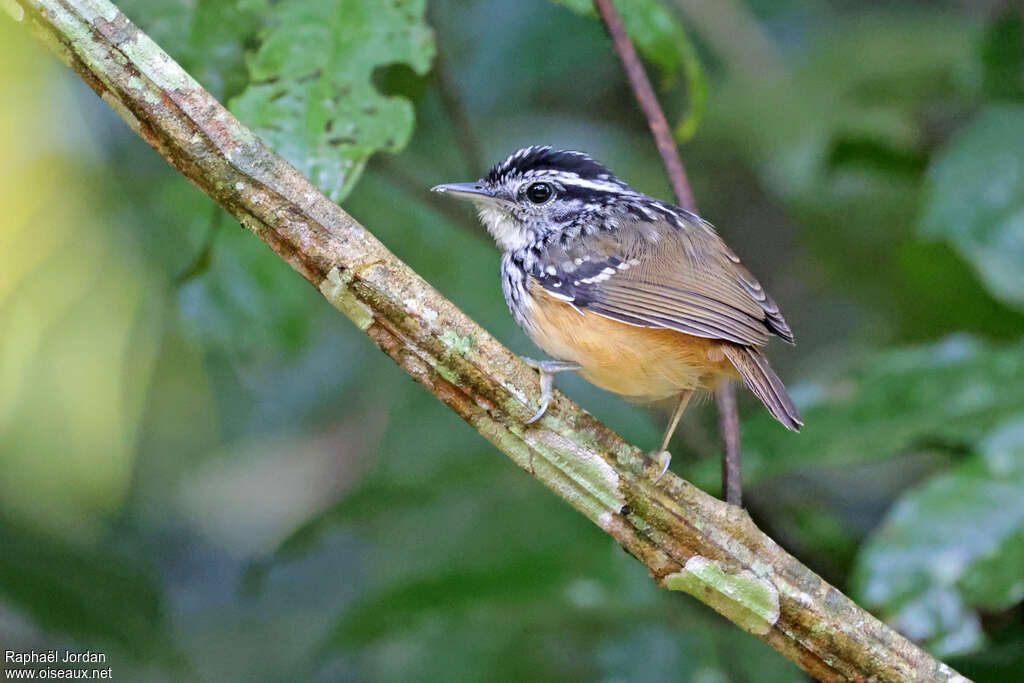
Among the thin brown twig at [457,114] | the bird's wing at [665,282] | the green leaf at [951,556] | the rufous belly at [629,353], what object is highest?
the thin brown twig at [457,114]

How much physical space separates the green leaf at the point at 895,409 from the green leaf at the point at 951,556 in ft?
0.65

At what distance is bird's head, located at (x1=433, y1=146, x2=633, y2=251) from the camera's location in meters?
4.08

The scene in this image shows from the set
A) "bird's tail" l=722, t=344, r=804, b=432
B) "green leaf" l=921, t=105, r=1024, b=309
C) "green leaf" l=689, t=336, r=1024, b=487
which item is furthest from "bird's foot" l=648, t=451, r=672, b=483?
"green leaf" l=921, t=105, r=1024, b=309

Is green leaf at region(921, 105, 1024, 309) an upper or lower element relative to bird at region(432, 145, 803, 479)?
upper

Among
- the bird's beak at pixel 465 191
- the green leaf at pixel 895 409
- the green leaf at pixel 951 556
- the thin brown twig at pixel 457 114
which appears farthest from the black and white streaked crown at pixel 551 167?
the green leaf at pixel 951 556

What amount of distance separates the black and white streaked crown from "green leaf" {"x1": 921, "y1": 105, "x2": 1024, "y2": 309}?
1.41m

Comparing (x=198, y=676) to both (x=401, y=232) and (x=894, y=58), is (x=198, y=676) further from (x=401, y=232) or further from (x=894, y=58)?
(x=894, y=58)

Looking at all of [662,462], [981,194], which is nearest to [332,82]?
[662,462]

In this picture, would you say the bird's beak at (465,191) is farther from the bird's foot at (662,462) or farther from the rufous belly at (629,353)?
the bird's foot at (662,462)

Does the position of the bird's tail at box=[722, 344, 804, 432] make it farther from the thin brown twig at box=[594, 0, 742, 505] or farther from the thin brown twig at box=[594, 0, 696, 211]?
the thin brown twig at box=[594, 0, 696, 211]

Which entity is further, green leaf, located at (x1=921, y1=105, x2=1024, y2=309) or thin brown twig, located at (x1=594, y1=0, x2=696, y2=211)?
green leaf, located at (x1=921, y1=105, x2=1024, y2=309)

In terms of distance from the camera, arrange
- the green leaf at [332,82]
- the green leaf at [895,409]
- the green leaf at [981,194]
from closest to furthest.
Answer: the green leaf at [332,82], the green leaf at [895,409], the green leaf at [981,194]

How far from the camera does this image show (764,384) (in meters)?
3.26

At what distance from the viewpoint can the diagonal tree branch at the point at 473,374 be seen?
8.26 feet
